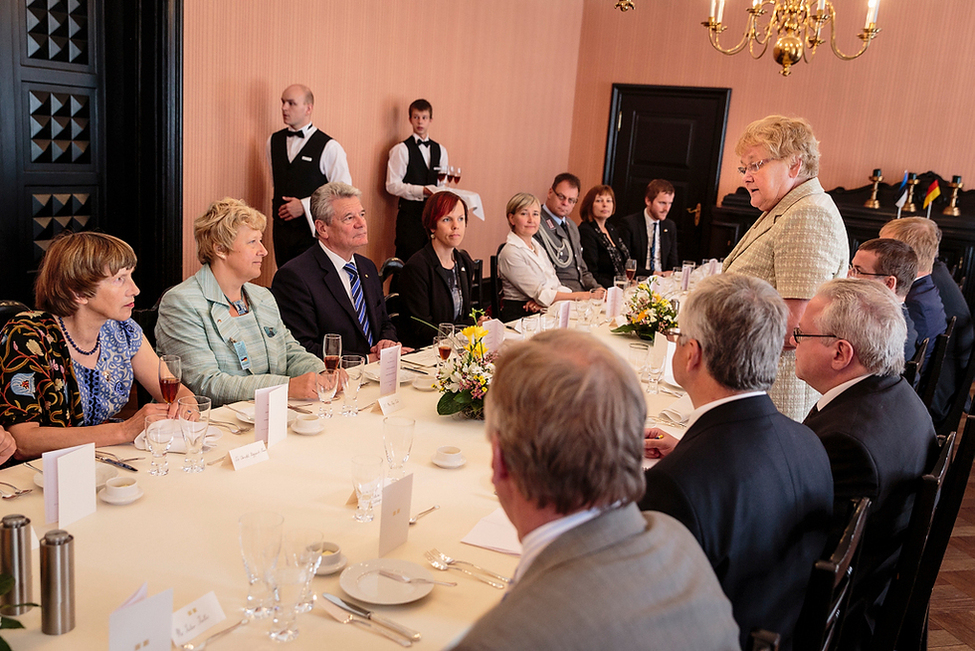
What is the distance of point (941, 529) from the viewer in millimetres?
2074

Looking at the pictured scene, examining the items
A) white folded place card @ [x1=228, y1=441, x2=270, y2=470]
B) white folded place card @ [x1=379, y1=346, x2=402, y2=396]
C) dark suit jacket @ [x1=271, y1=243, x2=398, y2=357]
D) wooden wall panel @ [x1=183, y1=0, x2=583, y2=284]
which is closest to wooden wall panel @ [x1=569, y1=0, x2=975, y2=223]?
wooden wall panel @ [x1=183, y1=0, x2=583, y2=284]

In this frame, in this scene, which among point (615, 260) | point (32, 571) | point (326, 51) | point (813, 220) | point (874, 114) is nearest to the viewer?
point (32, 571)

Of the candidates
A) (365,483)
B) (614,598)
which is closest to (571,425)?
(614,598)

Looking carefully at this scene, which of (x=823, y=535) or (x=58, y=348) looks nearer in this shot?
(x=823, y=535)

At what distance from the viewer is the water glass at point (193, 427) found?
196 centimetres

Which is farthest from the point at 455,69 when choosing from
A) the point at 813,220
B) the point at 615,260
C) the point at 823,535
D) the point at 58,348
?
the point at 823,535

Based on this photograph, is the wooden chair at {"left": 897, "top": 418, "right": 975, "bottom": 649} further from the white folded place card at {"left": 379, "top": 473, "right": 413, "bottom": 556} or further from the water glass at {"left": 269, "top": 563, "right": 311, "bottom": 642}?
the water glass at {"left": 269, "top": 563, "right": 311, "bottom": 642}

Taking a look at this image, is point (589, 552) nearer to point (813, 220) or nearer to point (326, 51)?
point (813, 220)

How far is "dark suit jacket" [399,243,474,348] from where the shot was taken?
431 centimetres

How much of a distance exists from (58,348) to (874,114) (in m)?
8.54

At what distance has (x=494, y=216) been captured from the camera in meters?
8.84

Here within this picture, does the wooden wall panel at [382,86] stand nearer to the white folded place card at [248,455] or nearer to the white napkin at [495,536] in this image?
the white folded place card at [248,455]

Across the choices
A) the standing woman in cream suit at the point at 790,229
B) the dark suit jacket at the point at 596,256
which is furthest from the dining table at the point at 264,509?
the dark suit jacket at the point at 596,256

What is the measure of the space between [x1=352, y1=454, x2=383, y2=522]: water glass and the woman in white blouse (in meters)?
3.52
